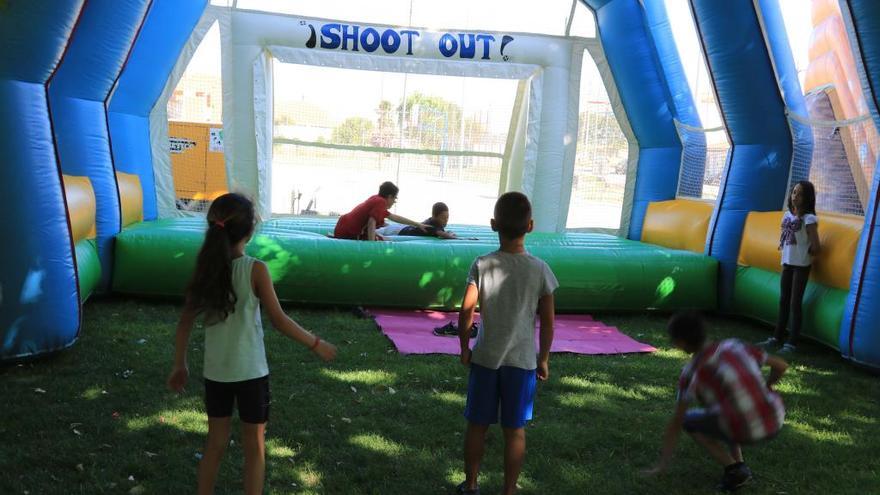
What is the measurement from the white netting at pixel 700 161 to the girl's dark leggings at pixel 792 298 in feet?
10.2

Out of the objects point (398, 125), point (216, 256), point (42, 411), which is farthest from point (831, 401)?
point (398, 125)

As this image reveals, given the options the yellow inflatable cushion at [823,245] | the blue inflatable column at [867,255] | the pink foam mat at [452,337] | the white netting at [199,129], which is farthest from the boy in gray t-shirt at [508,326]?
the white netting at [199,129]

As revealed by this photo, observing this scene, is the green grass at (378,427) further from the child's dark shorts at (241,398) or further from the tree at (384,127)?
the tree at (384,127)

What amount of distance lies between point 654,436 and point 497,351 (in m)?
1.48

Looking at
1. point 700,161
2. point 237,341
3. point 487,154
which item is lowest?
point 237,341

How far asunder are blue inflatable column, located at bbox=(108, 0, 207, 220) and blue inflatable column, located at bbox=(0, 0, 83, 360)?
12.7 ft

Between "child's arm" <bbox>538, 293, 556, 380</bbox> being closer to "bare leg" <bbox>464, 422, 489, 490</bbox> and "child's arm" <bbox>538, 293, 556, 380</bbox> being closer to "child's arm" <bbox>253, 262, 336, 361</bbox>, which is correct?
"bare leg" <bbox>464, 422, 489, 490</bbox>

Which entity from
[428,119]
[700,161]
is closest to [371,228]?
[428,119]

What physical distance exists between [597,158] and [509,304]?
26.3 ft

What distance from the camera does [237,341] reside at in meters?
2.68

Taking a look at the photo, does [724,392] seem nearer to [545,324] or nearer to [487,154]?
[545,324]

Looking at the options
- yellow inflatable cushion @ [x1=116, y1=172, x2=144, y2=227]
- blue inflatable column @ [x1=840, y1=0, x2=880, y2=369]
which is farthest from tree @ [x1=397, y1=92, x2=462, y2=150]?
blue inflatable column @ [x1=840, y1=0, x2=880, y2=369]

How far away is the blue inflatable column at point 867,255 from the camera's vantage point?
5309 mm

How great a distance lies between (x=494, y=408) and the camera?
3051 mm
